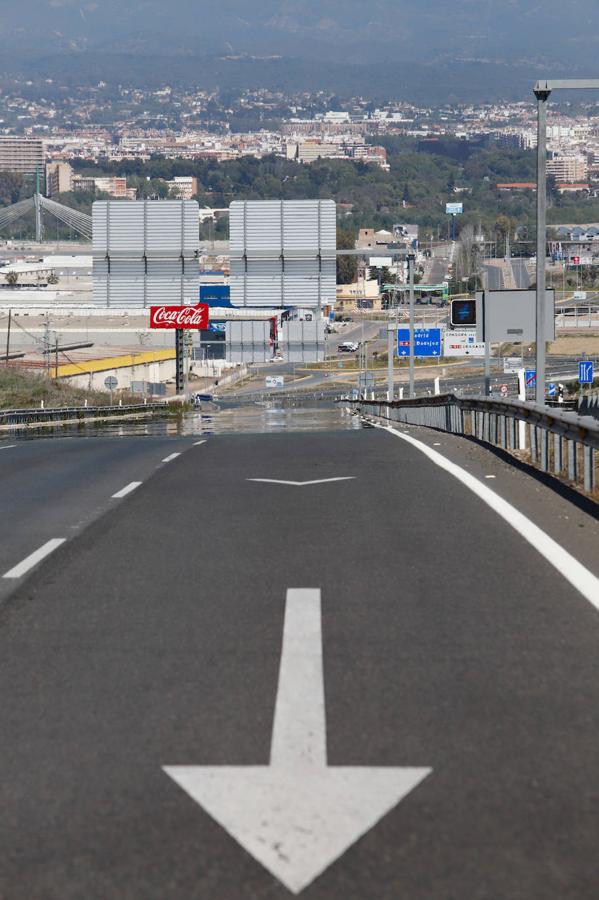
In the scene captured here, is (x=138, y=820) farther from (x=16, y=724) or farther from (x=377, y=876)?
(x=16, y=724)

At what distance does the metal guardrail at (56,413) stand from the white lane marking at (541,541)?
36151 mm

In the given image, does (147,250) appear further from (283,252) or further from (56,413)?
(56,413)

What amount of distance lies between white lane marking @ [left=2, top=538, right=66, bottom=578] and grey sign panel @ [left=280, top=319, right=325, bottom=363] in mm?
61114

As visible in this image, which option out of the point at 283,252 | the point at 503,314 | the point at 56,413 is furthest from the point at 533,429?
the point at 56,413

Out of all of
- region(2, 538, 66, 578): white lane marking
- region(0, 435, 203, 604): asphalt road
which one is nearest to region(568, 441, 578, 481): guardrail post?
region(0, 435, 203, 604): asphalt road

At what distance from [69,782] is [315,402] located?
97378 millimetres

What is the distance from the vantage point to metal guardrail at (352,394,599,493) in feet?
52.3

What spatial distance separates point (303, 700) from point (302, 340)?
220 feet

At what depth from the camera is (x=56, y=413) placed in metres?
58.0

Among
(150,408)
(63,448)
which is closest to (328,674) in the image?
(63,448)

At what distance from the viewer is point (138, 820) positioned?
5.41 metres

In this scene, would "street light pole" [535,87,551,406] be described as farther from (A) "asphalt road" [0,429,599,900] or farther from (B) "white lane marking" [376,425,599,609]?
(A) "asphalt road" [0,429,599,900]

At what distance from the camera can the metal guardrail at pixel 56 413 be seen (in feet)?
173

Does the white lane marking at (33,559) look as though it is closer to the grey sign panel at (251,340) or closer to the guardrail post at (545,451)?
the guardrail post at (545,451)
